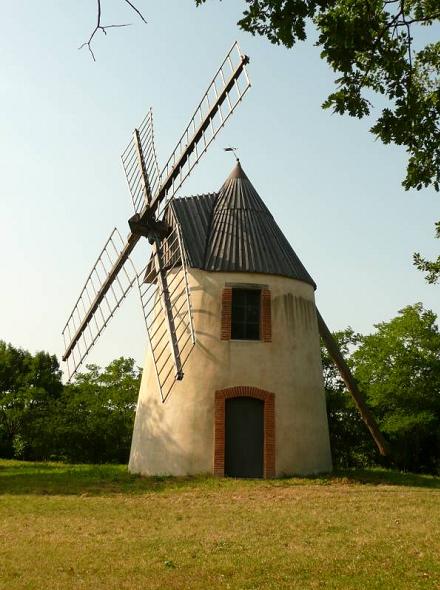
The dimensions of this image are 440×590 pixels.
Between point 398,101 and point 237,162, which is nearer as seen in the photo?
point 398,101

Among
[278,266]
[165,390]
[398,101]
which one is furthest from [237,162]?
[398,101]

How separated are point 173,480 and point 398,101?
11273 mm

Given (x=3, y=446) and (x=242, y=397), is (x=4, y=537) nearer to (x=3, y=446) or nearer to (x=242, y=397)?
(x=242, y=397)

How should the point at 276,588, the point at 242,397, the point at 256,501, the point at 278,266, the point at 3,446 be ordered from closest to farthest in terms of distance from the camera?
the point at 276,588
the point at 256,501
the point at 242,397
the point at 278,266
the point at 3,446

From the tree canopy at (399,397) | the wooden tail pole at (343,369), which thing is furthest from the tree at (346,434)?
the wooden tail pole at (343,369)

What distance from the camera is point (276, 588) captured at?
22.9 ft

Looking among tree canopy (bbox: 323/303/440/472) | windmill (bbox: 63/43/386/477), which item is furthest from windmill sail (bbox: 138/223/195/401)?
tree canopy (bbox: 323/303/440/472)

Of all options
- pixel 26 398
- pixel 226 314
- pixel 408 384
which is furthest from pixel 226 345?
pixel 26 398

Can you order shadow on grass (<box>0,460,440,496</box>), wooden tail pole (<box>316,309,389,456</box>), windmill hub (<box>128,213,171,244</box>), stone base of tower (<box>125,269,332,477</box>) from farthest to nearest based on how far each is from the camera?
wooden tail pole (<box>316,309,389,456</box>) < windmill hub (<box>128,213,171,244</box>) < stone base of tower (<box>125,269,332,477</box>) < shadow on grass (<box>0,460,440,496</box>)

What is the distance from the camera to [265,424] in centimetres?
1677

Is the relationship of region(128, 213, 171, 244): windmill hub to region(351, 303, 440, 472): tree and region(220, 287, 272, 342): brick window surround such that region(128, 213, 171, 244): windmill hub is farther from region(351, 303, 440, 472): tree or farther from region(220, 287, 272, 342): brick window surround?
region(351, 303, 440, 472): tree

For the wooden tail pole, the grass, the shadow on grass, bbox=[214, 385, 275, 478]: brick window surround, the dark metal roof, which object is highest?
the dark metal roof

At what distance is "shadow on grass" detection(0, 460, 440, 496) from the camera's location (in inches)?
586

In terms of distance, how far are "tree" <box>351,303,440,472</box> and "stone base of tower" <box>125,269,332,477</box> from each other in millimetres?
5279
